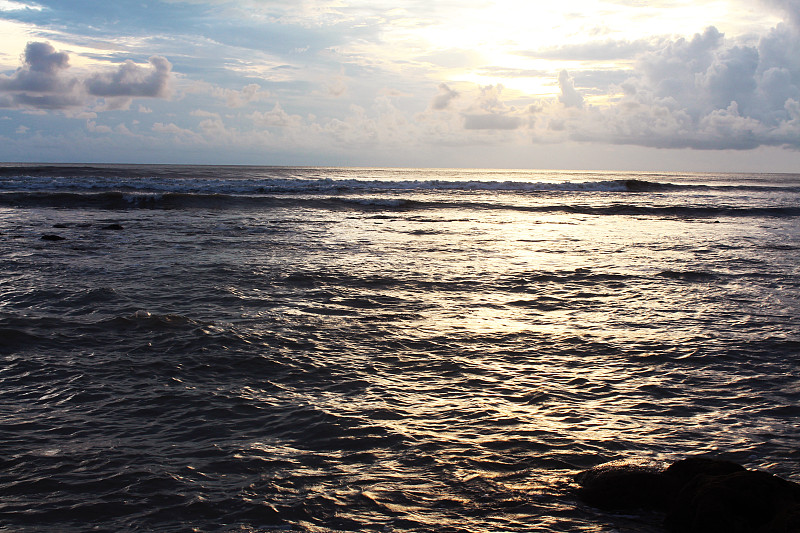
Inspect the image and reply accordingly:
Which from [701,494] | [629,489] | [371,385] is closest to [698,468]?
[701,494]

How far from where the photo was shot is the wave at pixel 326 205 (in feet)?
101

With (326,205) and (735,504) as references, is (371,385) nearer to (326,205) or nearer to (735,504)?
(735,504)

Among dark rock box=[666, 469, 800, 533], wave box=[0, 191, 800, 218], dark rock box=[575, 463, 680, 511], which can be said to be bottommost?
dark rock box=[575, 463, 680, 511]

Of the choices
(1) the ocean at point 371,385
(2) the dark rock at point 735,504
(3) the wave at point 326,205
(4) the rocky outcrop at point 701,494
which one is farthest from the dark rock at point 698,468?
(3) the wave at point 326,205

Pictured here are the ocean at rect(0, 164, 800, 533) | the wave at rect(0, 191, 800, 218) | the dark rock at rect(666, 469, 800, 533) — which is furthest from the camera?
the wave at rect(0, 191, 800, 218)

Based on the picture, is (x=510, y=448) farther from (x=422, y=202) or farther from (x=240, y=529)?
(x=422, y=202)

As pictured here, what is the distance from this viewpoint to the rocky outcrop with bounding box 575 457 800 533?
3.12 metres

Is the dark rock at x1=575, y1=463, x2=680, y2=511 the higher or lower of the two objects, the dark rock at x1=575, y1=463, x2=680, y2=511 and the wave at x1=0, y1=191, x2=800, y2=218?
the lower

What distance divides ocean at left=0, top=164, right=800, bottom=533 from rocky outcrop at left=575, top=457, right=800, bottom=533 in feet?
0.48

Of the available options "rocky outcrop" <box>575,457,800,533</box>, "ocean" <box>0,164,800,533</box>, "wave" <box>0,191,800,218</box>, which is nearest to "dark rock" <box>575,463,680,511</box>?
"rocky outcrop" <box>575,457,800,533</box>

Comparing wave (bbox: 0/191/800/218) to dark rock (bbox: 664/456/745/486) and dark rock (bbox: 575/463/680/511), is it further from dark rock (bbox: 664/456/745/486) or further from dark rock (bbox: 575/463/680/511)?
dark rock (bbox: 664/456/745/486)

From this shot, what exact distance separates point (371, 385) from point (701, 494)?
3.18 m

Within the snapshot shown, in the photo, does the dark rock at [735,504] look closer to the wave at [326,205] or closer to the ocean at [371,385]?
the ocean at [371,385]

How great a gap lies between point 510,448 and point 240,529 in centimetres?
216
